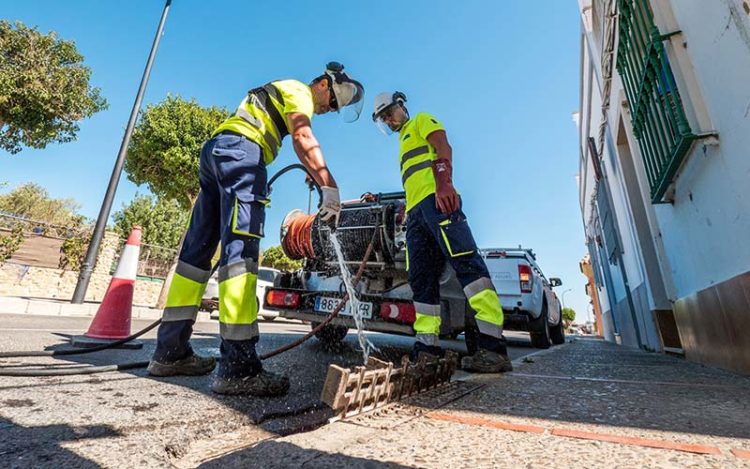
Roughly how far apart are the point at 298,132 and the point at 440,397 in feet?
5.08

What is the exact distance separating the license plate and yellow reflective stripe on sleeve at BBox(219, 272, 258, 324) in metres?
1.34

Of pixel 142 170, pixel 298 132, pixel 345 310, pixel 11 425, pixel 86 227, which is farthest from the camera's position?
pixel 142 170

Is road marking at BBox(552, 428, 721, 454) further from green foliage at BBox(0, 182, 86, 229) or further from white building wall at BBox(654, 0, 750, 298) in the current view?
green foliage at BBox(0, 182, 86, 229)

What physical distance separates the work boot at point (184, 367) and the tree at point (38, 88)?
16473 millimetres

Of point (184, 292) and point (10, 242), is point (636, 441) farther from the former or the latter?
point (10, 242)

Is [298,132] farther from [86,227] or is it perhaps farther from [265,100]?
[86,227]

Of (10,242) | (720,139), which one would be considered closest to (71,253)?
(10,242)

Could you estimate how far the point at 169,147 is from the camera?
48.8 ft

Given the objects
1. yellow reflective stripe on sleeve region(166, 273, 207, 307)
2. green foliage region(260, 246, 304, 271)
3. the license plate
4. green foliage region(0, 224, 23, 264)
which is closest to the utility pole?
green foliage region(0, 224, 23, 264)

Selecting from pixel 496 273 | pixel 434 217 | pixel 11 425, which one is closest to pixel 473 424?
pixel 11 425

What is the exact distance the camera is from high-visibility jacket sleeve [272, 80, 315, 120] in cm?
209

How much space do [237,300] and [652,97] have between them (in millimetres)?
4036

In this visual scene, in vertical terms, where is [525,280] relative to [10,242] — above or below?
below

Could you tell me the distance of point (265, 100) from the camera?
2.16 meters
